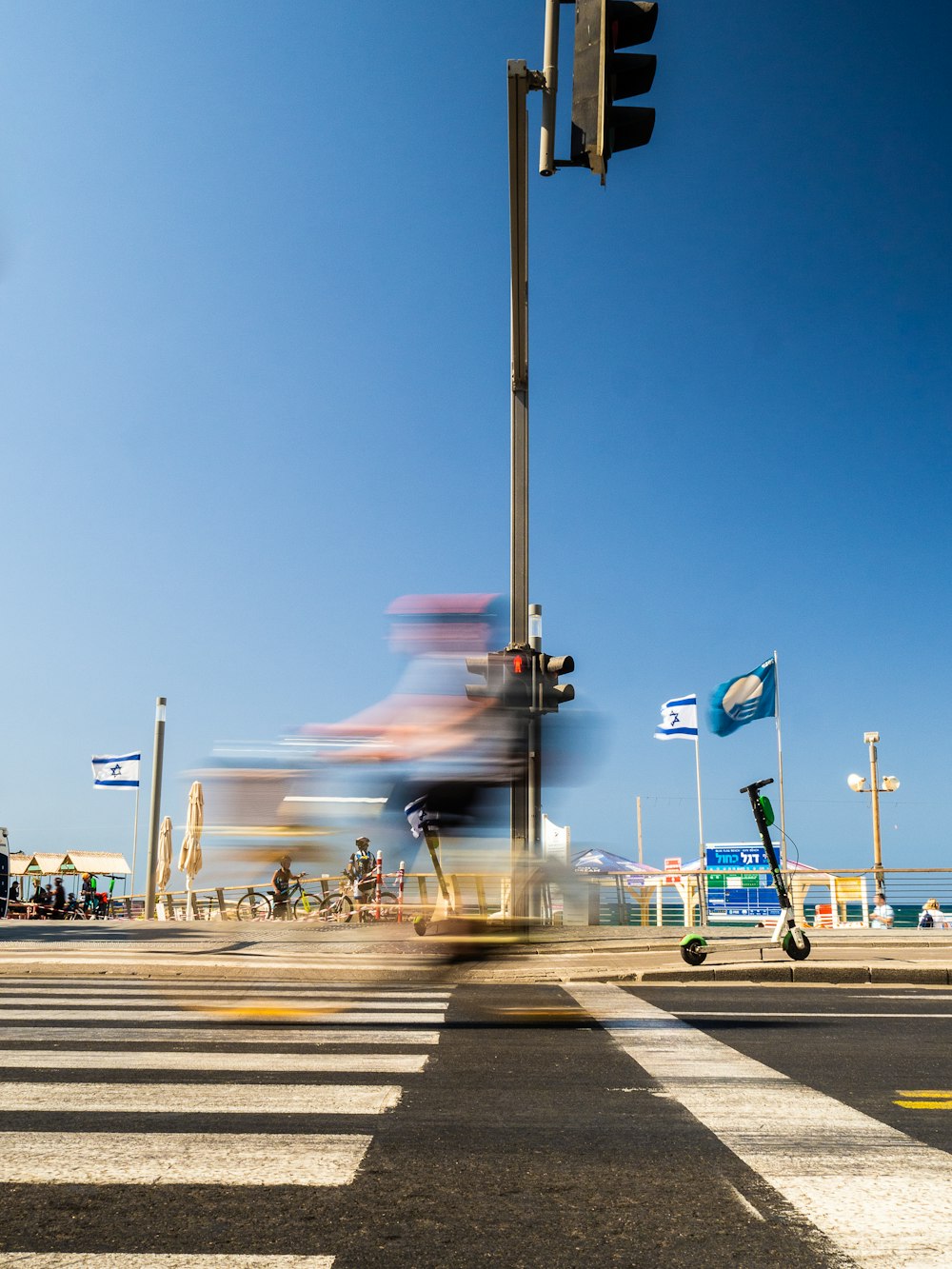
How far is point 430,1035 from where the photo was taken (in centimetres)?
678

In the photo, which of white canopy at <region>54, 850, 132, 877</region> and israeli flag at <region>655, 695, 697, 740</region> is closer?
israeli flag at <region>655, 695, 697, 740</region>

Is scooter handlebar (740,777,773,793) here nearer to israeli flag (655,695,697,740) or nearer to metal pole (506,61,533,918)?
metal pole (506,61,533,918)

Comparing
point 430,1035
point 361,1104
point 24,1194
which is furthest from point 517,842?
point 24,1194

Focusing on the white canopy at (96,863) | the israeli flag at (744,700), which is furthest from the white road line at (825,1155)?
the white canopy at (96,863)

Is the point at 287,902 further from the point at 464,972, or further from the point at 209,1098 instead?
the point at 209,1098

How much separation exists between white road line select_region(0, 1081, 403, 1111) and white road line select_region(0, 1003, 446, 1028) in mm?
2486

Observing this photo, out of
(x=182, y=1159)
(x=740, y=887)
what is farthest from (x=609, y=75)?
(x=740, y=887)

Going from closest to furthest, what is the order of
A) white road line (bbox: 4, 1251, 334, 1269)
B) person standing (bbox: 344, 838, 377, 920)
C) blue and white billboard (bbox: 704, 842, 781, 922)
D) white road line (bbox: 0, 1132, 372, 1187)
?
white road line (bbox: 4, 1251, 334, 1269), white road line (bbox: 0, 1132, 372, 1187), person standing (bbox: 344, 838, 377, 920), blue and white billboard (bbox: 704, 842, 781, 922)

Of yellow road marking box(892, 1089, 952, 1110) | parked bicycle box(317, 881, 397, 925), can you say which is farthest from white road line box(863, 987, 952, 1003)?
yellow road marking box(892, 1089, 952, 1110)

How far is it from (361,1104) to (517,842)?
237 cm

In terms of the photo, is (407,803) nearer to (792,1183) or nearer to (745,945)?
(792,1183)

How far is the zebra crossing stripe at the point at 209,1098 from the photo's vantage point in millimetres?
4516

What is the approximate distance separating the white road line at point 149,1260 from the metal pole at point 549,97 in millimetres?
6129

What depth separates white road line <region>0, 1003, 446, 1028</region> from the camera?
7.59 metres
